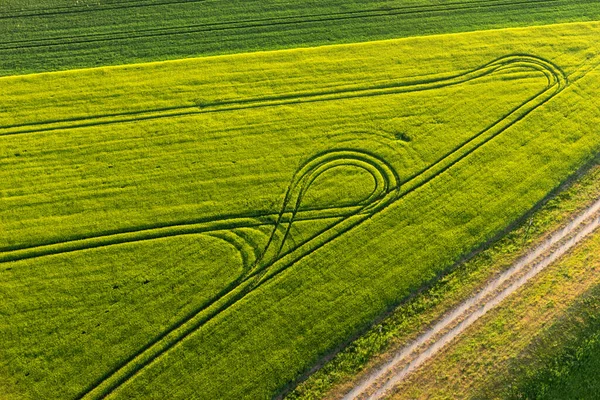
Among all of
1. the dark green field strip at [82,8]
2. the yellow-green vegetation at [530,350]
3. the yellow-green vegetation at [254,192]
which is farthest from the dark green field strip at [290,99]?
the yellow-green vegetation at [530,350]

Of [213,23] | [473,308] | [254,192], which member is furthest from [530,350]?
[213,23]

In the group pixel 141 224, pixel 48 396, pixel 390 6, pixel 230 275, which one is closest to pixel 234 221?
pixel 230 275

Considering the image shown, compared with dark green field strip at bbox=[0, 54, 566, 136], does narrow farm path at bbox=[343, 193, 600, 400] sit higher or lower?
lower

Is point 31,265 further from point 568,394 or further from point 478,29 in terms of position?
point 478,29

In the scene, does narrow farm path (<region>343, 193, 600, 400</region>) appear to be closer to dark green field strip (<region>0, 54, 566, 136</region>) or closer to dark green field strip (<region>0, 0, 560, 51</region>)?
dark green field strip (<region>0, 54, 566, 136</region>)

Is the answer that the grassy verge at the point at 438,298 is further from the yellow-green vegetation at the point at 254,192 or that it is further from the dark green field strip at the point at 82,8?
the dark green field strip at the point at 82,8

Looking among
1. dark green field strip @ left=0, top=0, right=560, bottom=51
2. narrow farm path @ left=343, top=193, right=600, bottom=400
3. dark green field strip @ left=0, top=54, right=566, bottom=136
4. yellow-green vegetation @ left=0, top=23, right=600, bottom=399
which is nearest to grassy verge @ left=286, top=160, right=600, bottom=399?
narrow farm path @ left=343, top=193, right=600, bottom=400
